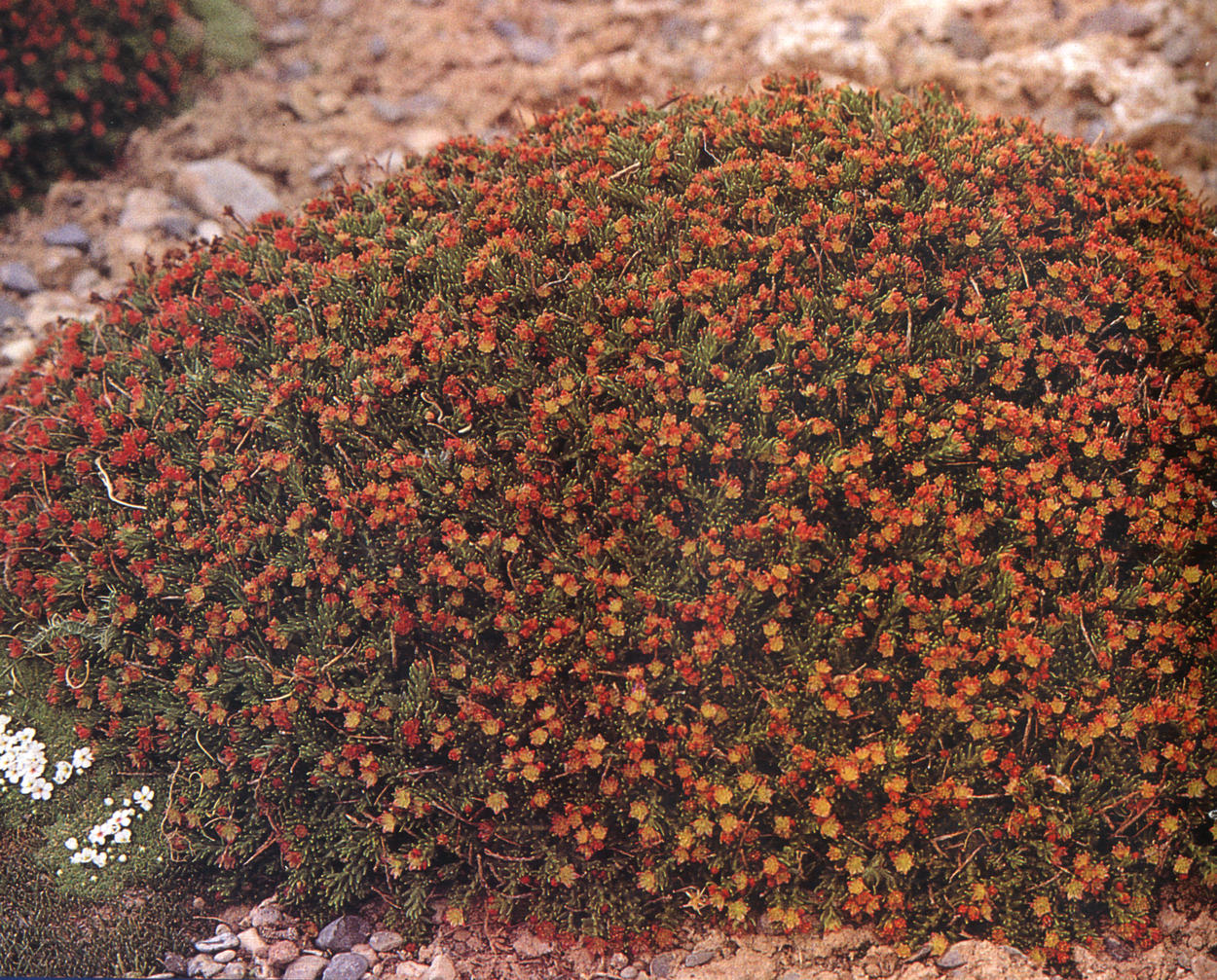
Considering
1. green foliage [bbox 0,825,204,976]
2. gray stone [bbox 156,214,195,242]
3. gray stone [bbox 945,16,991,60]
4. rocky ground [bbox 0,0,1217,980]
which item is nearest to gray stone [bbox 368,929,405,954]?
green foliage [bbox 0,825,204,976]

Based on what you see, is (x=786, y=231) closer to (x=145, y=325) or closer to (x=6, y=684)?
(x=145, y=325)

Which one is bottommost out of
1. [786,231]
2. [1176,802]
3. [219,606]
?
[1176,802]

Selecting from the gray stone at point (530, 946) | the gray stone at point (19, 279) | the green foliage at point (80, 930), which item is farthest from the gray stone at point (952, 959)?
the gray stone at point (19, 279)

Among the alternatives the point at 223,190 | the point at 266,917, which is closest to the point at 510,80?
the point at 223,190

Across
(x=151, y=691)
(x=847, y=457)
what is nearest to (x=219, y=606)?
(x=151, y=691)

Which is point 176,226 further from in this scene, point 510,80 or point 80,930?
point 80,930

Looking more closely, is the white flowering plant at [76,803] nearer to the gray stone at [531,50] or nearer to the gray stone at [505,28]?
the gray stone at [531,50]
